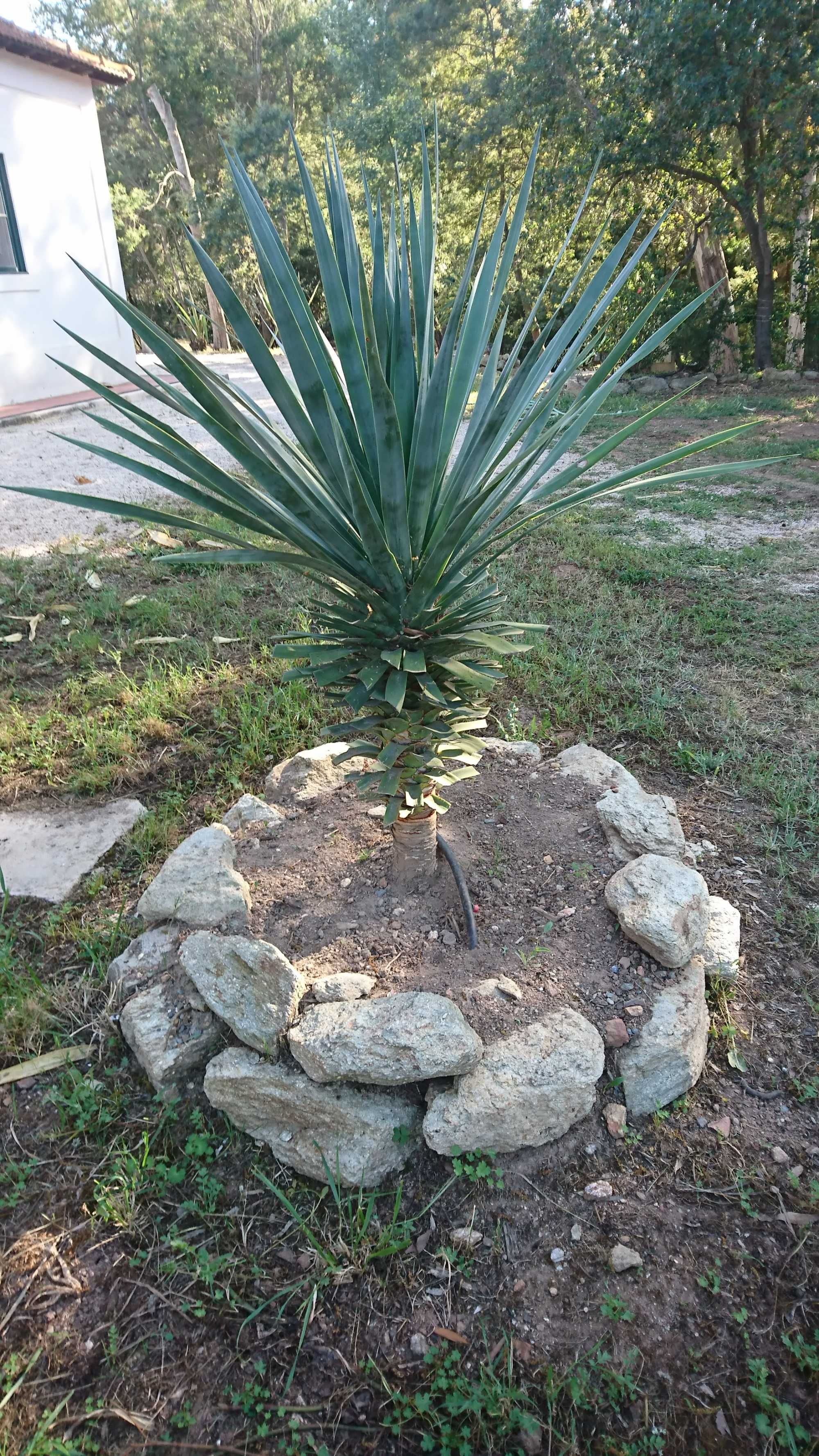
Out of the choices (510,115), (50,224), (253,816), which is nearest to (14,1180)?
(253,816)

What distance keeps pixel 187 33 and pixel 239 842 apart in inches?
879


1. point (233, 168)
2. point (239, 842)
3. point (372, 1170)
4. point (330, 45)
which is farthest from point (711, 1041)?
point (330, 45)

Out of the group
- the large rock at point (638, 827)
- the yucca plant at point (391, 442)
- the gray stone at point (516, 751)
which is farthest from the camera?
the gray stone at point (516, 751)

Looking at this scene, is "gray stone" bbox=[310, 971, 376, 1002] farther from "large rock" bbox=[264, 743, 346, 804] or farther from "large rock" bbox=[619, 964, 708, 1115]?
"large rock" bbox=[264, 743, 346, 804]

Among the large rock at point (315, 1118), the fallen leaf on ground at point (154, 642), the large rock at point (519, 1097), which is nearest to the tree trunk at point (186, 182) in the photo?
the fallen leaf on ground at point (154, 642)

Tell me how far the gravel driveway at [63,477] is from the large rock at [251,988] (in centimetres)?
282

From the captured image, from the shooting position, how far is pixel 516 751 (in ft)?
9.01

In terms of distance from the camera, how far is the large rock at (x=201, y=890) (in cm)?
212

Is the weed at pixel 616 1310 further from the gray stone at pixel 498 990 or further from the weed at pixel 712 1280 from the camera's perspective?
the gray stone at pixel 498 990

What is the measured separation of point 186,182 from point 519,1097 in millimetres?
20485

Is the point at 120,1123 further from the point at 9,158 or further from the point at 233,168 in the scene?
the point at 9,158

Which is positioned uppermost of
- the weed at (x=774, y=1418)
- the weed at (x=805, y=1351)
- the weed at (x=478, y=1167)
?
the weed at (x=478, y=1167)

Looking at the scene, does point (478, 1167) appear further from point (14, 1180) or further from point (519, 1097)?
point (14, 1180)

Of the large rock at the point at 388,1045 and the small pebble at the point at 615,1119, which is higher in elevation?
the large rock at the point at 388,1045
